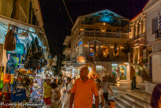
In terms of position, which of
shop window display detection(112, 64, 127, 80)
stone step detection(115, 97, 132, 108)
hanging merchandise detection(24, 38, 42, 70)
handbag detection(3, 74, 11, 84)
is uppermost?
hanging merchandise detection(24, 38, 42, 70)

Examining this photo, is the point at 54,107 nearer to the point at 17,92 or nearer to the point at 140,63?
the point at 17,92

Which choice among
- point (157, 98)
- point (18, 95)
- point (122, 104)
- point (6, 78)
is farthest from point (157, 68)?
point (6, 78)

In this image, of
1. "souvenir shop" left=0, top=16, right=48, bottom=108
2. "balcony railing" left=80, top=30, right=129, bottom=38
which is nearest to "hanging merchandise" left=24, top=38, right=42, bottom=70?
"souvenir shop" left=0, top=16, right=48, bottom=108

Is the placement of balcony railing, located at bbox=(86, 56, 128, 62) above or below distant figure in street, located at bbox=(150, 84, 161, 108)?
above

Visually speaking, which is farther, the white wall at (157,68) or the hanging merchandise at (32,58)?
the white wall at (157,68)

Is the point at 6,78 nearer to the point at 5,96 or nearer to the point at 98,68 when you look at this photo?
the point at 5,96

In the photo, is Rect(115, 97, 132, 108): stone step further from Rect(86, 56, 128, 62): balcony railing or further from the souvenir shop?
Rect(86, 56, 128, 62): balcony railing

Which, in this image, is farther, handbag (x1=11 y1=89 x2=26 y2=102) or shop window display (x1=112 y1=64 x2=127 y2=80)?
shop window display (x1=112 y1=64 x2=127 y2=80)

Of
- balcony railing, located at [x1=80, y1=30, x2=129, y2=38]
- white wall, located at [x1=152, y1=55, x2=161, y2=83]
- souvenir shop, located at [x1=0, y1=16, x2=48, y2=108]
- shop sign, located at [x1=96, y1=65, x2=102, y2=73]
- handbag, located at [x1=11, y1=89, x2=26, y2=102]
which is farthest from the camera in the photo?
balcony railing, located at [x1=80, y1=30, x2=129, y2=38]

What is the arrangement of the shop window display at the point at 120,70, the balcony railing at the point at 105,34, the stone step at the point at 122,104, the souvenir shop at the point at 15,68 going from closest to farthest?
1. the souvenir shop at the point at 15,68
2. the stone step at the point at 122,104
3. the shop window display at the point at 120,70
4. the balcony railing at the point at 105,34

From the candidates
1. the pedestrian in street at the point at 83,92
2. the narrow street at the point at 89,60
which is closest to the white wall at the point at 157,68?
the narrow street at the point at 89,60

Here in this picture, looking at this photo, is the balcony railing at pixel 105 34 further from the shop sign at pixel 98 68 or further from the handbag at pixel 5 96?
the handbag at pixel 5 96

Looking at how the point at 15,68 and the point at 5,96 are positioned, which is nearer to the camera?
the point at 5,96

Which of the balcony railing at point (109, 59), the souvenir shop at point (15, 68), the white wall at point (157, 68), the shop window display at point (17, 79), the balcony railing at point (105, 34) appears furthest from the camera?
the balcony railing at point (105, 34)
